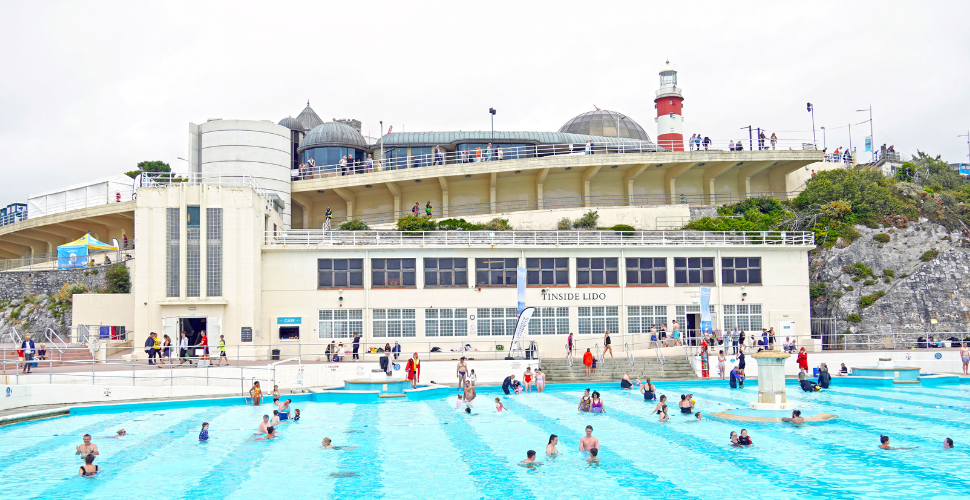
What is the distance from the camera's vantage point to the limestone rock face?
4141cm

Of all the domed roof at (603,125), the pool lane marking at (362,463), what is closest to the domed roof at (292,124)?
the domed roof at (603,125)

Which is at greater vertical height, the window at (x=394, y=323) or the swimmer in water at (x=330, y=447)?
the window at (x=394, y=323)

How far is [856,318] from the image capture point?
41781 mm

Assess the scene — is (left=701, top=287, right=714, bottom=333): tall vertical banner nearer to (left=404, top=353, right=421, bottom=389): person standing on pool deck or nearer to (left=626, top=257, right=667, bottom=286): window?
(left=626, top=257, right=667, bottom=286): window

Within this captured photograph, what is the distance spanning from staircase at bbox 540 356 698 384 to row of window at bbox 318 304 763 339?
4.15 meters

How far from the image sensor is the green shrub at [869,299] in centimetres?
4203

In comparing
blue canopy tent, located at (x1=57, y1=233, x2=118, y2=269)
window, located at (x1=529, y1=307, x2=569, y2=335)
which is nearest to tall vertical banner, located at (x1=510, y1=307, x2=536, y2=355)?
window, located at (x1=529, y1=307, x2=569, y2=335)

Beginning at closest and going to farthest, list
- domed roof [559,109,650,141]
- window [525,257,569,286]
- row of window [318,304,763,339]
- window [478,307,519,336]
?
1. row of window [318,304,763,339]
2. window [478,307,519,336]
3. window [525,257,569,286]
4. domed roof [559,109,650,141]

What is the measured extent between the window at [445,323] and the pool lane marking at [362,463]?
42.7 feet

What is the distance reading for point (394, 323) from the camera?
124 ft

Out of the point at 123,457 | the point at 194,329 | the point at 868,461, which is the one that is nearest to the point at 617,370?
the point at 868,461

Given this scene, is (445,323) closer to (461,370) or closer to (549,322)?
(549,322)

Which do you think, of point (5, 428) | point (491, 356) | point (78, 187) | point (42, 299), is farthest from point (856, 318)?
point (78, 187)

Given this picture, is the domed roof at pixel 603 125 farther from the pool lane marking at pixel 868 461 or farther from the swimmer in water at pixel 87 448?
the swimmer in water at pixel 87 448
